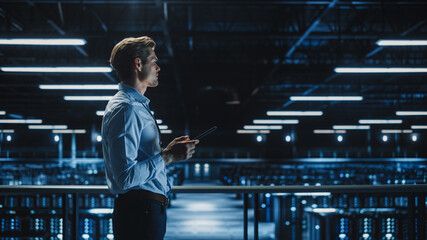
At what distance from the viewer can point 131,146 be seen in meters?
1.31

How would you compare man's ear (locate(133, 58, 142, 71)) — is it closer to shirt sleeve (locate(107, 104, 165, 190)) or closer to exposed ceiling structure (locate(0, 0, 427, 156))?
shirt sleeve (locate(107, 104, 165, 190))

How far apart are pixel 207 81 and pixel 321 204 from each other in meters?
9.49

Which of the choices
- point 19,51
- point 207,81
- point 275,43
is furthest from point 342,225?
point 19,51

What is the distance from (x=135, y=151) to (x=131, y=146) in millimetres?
27

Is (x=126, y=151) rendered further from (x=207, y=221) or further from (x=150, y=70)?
(x=207, y=221)

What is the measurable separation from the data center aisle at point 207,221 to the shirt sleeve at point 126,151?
19.9ft

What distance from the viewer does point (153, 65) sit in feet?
4.80

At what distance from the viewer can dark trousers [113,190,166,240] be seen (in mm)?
1382

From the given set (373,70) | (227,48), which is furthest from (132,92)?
(227,48)

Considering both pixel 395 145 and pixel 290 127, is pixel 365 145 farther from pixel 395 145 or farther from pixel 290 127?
pixel 290 127

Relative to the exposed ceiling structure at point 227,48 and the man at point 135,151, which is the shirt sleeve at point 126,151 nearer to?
the man at point 135,151

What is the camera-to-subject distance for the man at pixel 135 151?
4.27 feet

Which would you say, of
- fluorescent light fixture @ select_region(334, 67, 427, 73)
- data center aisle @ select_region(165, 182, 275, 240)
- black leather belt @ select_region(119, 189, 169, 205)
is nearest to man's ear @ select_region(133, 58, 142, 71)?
black leather belt @ select_region(119, 189, 169, 205)

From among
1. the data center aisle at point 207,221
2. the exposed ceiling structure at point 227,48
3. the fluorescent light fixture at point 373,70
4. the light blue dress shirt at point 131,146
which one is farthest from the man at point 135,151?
the data center aisle at point 207,221
